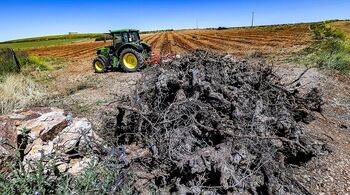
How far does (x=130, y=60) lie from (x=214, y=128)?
314 inches

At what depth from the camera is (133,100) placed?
4.63m

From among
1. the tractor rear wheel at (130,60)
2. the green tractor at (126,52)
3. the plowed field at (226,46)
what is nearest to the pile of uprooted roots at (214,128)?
the plowed field at (226,46)

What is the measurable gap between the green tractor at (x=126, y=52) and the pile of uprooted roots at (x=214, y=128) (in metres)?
5.76

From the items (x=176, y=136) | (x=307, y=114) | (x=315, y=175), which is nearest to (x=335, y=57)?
(x=307, y=114)

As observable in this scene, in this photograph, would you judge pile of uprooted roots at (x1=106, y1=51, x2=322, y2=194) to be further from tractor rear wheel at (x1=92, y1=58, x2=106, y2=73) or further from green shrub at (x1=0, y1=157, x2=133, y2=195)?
tractor rear wheel at (x1=92, y1=58, x2=106, y2=73)

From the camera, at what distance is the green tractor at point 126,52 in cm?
1110

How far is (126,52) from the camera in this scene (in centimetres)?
1116

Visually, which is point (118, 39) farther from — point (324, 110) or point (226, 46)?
point (226, 46)

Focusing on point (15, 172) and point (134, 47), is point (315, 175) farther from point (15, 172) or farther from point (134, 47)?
point (134, 47)

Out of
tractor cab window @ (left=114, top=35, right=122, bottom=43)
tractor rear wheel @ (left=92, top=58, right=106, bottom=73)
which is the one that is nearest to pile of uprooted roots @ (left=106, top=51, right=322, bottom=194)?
tractor cab window @ (left=114, top=35, right=122, bottom=43)

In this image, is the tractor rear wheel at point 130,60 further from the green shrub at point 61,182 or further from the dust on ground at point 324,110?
the green shrub at point 61,182

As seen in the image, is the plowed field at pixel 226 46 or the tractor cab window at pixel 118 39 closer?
the tractor cab window at pixel 118 39

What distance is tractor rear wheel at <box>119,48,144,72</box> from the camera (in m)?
11.0

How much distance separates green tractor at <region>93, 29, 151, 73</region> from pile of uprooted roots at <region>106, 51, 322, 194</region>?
576 cm
